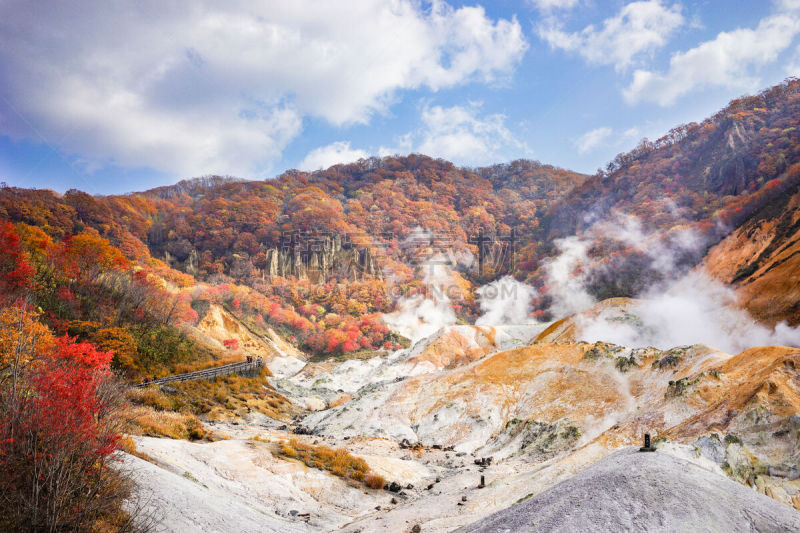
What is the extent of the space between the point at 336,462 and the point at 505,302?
75403 millimetres

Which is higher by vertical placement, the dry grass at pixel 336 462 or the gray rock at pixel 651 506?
the gray rock at pixel 651 506

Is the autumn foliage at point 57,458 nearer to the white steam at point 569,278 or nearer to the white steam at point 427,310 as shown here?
the white steam at point 427,310

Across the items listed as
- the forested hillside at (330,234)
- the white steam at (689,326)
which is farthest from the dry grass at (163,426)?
the white steam at (689,326)

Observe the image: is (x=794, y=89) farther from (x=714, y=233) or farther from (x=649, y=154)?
(x=714, y=233)

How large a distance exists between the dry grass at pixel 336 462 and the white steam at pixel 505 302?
215 ft

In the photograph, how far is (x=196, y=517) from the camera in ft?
26.1

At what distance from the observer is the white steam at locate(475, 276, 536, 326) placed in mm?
80688

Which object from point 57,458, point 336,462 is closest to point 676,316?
point 336,462

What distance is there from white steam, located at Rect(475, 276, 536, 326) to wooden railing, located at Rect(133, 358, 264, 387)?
174 ft

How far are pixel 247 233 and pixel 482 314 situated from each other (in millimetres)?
54374

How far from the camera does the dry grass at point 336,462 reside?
13.8 meters

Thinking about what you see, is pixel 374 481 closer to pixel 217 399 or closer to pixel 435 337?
pixel 217 399

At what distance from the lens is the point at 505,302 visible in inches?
3376

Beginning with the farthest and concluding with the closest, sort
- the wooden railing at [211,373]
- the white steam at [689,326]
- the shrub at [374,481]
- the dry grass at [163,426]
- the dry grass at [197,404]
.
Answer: the white steam at [689,326] < the wooden railing at [211,373] < the dry grass at [197,404] < the shrub at [374,481] < the dry grass at [163,426]
